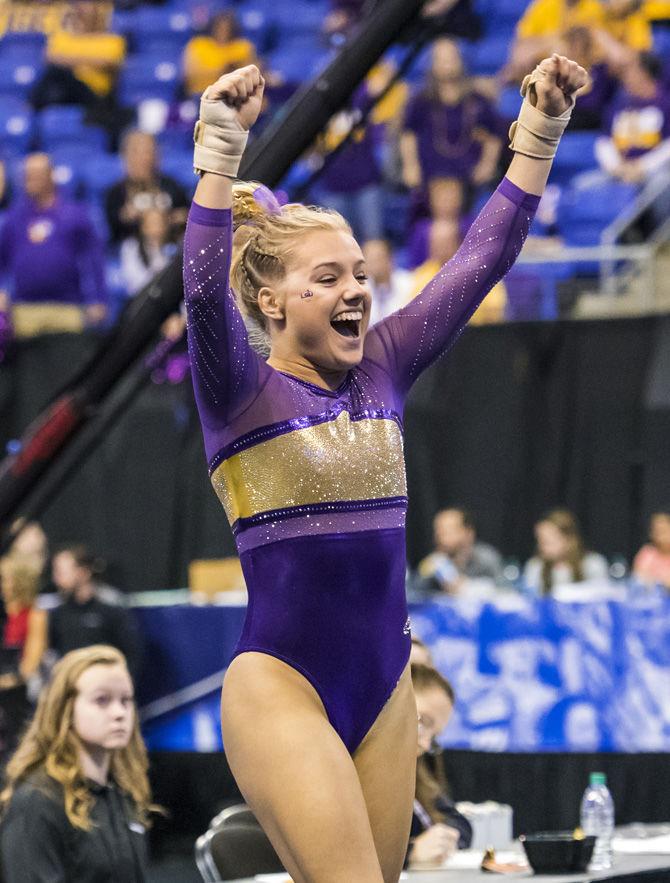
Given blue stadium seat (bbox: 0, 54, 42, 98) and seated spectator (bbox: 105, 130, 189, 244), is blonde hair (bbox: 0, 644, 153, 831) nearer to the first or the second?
seated spectator (bbox: 105, 130, 189, 244)

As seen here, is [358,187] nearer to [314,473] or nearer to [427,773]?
[427,773]

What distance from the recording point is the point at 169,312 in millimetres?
5570

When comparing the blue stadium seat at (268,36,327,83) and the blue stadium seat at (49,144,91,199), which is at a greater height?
the blue stadium seat at (268,36,327,83)

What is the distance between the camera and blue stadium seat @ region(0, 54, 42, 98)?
43.5ft

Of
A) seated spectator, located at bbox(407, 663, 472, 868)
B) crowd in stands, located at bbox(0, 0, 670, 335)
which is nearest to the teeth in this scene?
seated spectator, located at bbox(407, 663, 472, 868)

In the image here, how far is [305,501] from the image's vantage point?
8.58 feet

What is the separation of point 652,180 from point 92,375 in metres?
4.20

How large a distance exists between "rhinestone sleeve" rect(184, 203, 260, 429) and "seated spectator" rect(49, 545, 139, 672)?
553 centimetres

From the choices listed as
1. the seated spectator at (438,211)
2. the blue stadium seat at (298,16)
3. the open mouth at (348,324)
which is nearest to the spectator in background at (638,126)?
the seated spectator at (438,211)

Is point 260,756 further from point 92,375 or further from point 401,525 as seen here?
point 92,375

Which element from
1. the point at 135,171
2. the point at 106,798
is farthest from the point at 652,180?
the point at 106,798

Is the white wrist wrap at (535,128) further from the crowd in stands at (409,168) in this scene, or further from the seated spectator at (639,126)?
the seated spectator at (639,126)

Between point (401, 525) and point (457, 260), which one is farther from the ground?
point (457, 260)

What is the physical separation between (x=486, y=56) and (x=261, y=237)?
9370 millimetres
